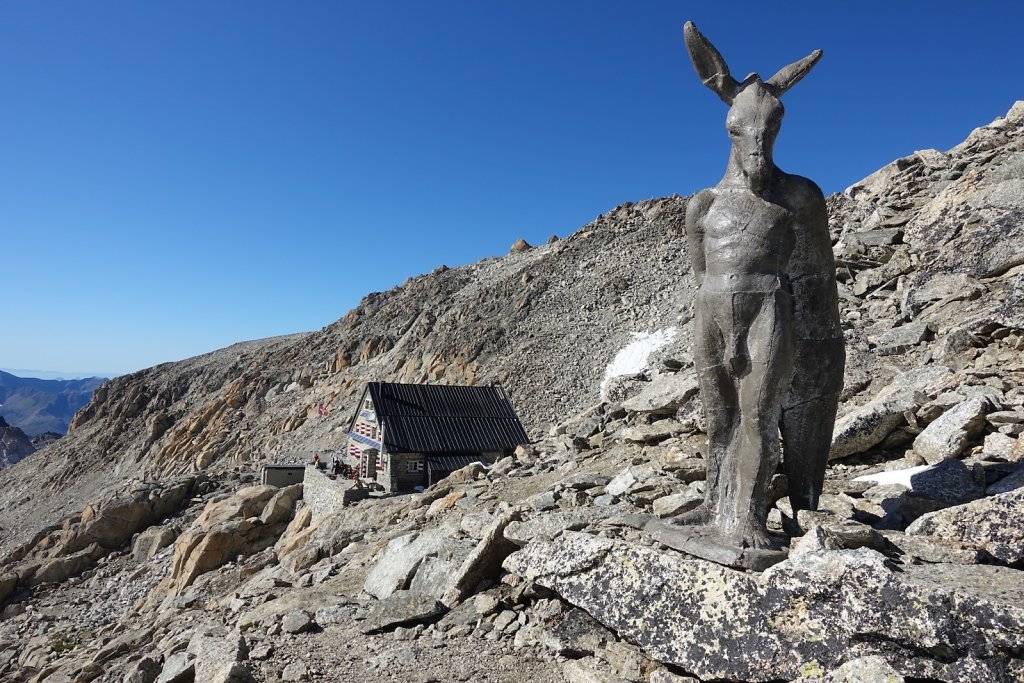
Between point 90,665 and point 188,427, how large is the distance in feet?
131

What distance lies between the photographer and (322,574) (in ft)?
29.1

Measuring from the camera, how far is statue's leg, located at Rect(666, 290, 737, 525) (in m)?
4.32

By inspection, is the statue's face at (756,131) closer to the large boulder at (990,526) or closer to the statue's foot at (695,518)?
the statue's foot at (695,518)

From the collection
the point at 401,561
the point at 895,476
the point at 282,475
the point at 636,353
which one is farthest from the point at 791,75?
the point at 636,353

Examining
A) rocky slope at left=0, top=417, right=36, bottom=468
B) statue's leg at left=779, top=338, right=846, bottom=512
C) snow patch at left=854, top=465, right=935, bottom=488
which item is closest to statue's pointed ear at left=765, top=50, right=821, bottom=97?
statue's leg at left=779, top=338, right=846, bottom=512

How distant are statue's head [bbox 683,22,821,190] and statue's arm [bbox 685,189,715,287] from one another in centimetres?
30

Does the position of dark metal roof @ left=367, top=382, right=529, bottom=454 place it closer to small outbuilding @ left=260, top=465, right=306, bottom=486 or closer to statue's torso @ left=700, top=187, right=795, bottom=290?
small outbuilding @ left=260, top=465, right=306, bottom=486

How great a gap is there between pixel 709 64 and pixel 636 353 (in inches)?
1082

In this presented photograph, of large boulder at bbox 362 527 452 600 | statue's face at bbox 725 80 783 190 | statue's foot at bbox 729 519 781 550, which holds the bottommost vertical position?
large boulder at bbox 362 527 452 600

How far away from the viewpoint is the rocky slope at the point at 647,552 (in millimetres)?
3502

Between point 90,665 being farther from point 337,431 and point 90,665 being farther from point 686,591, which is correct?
point 337,431

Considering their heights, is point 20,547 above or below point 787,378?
below

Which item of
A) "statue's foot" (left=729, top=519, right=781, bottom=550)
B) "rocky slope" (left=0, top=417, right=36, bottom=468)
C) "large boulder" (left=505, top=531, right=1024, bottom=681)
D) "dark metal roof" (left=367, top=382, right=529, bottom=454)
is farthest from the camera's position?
"rocky slope" (left=0, top=417, right=36, bottom=468)

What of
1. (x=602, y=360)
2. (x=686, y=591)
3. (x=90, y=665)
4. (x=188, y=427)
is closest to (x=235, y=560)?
(x=90, y=665)
